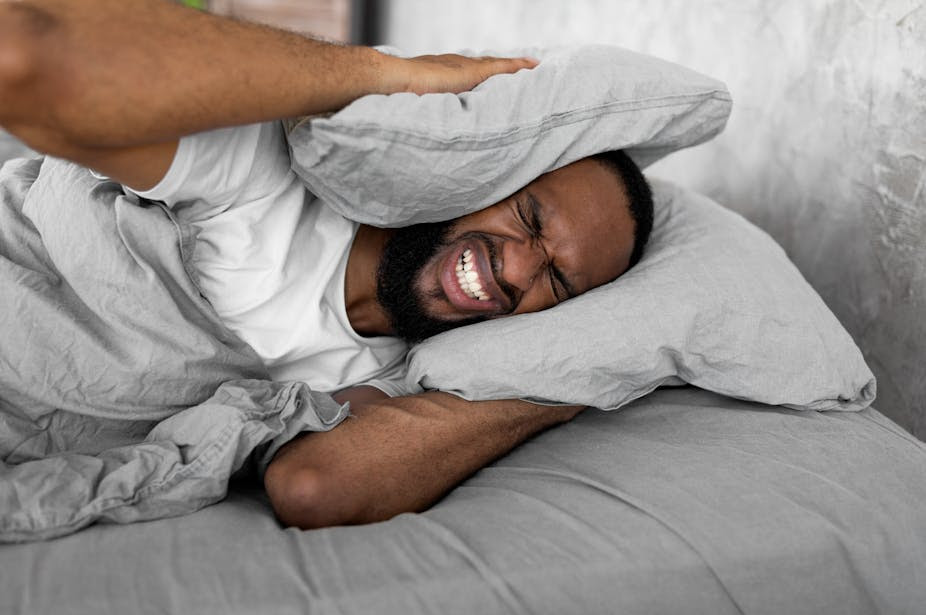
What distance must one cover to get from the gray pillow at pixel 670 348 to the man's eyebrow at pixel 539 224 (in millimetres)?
108

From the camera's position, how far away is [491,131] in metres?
1.08

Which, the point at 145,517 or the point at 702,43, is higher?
the point at 702,43

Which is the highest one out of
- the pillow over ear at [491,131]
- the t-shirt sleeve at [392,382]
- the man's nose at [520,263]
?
the pillow over ear at [491,131]

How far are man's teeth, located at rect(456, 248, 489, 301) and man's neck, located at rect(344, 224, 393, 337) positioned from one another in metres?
0.14

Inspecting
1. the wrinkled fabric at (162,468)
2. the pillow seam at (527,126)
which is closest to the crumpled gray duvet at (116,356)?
the wrinkled fabric at (162,468)

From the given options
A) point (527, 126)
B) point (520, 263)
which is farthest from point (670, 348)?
point (527, 126)

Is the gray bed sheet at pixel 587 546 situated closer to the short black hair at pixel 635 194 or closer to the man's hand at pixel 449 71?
the short black hair at pixel 635 194

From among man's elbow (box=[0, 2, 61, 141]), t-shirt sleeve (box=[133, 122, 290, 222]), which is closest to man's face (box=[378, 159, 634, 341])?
t-shirt sleeve (box=[133, 122, 290, 222])

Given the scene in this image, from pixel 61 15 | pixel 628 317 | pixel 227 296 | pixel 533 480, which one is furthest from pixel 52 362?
pixel 628 317

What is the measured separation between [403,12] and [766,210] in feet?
9.21

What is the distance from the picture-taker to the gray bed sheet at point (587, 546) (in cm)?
80

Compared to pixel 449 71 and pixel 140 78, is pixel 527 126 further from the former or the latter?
pixel 140 78

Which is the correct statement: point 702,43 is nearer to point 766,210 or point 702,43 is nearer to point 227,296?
point 766,210

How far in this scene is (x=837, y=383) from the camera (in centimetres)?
115
